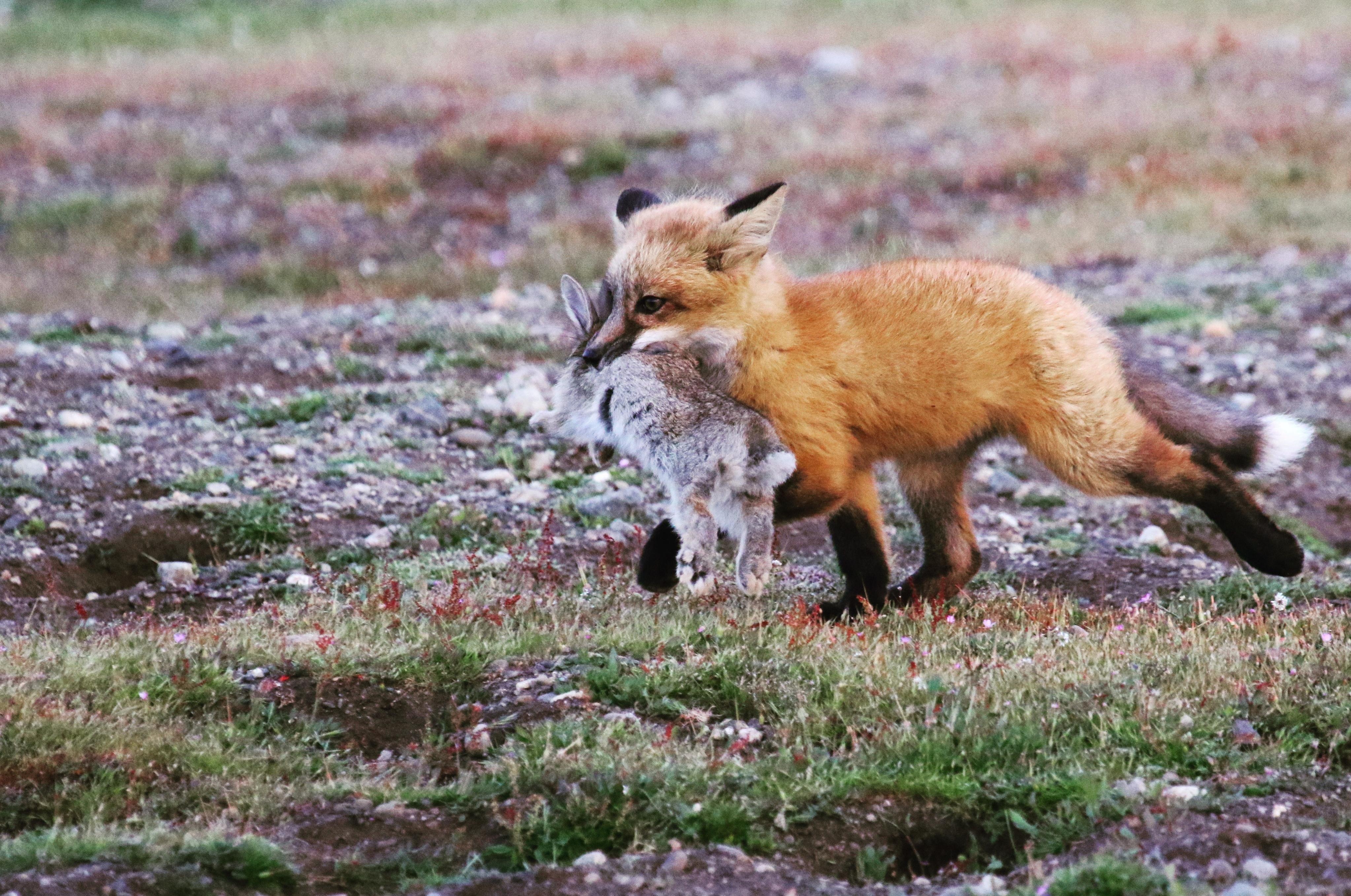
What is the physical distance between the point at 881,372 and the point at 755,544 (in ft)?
3.14

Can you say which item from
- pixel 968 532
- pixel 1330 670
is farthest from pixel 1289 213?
pixel 1330 670

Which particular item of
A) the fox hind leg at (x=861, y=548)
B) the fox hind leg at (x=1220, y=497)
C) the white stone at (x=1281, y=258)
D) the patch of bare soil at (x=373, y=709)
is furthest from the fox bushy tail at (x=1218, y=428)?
the white stone at (x=1281, y=258)

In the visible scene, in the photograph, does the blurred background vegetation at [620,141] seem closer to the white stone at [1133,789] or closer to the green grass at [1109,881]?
the white stone at [1133,789]

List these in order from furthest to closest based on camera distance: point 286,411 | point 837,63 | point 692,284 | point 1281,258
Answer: point 837,63, point 1281,258, point 286,411, point 692,284

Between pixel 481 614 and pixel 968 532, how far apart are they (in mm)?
2465

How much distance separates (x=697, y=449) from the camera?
6.14 meters

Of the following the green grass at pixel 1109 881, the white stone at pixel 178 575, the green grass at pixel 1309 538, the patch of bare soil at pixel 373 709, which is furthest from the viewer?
the green grass at pixel 1309 538

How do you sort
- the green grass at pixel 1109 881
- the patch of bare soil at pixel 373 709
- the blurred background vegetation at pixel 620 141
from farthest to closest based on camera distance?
the blurred background vegetation at pixel 620 141 → the patch of bare soil at pixel 373 709 → the green grass at pixel 1109 881

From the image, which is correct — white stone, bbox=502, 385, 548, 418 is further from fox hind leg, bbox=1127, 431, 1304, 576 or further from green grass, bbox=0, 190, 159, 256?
green grass, bbox=0, 190, 159, 256


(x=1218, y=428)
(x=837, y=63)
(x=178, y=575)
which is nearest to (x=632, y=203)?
(x=178, y=575)

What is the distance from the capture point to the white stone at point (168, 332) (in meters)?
11.2

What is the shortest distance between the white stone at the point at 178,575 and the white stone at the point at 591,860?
366 centimetres

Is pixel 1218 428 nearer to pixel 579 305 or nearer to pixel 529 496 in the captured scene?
pixel 579 305

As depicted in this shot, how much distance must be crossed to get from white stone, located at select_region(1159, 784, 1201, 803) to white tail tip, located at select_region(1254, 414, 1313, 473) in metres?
2.95
